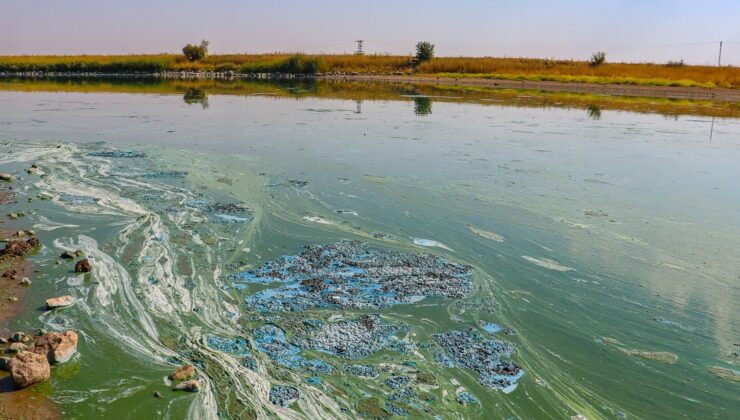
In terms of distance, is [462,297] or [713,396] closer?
[713,396]

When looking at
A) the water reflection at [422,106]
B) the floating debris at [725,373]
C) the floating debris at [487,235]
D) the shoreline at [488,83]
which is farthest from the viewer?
the shoreline at [488,83]

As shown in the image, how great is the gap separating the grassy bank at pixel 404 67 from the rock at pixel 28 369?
30.5m

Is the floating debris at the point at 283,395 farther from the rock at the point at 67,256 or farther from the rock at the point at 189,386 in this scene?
the rock at the point at 67,256

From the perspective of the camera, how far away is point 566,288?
169 inches

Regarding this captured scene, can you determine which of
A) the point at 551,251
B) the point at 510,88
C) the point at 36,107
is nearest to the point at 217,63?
the point at 510,88

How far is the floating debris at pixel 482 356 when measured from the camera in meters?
3.14

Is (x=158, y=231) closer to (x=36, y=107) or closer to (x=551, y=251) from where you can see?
(x=551, y=251)

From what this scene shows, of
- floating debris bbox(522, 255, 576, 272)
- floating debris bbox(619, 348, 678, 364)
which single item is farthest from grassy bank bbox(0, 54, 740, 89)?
floating debris bbox(619, 348, 678, 364)

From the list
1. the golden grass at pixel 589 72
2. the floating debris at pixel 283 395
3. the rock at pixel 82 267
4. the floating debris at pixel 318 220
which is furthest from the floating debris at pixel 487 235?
the golden grass at pixel 589 72

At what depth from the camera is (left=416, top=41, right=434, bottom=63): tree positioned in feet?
139

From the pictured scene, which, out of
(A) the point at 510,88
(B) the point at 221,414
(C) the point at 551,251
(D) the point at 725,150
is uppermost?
(A) the point at 510,88

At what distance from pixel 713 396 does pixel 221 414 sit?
271 centimetres

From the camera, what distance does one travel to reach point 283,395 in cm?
294

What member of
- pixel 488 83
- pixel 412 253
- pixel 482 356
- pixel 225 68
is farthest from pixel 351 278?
pixel 225 68
